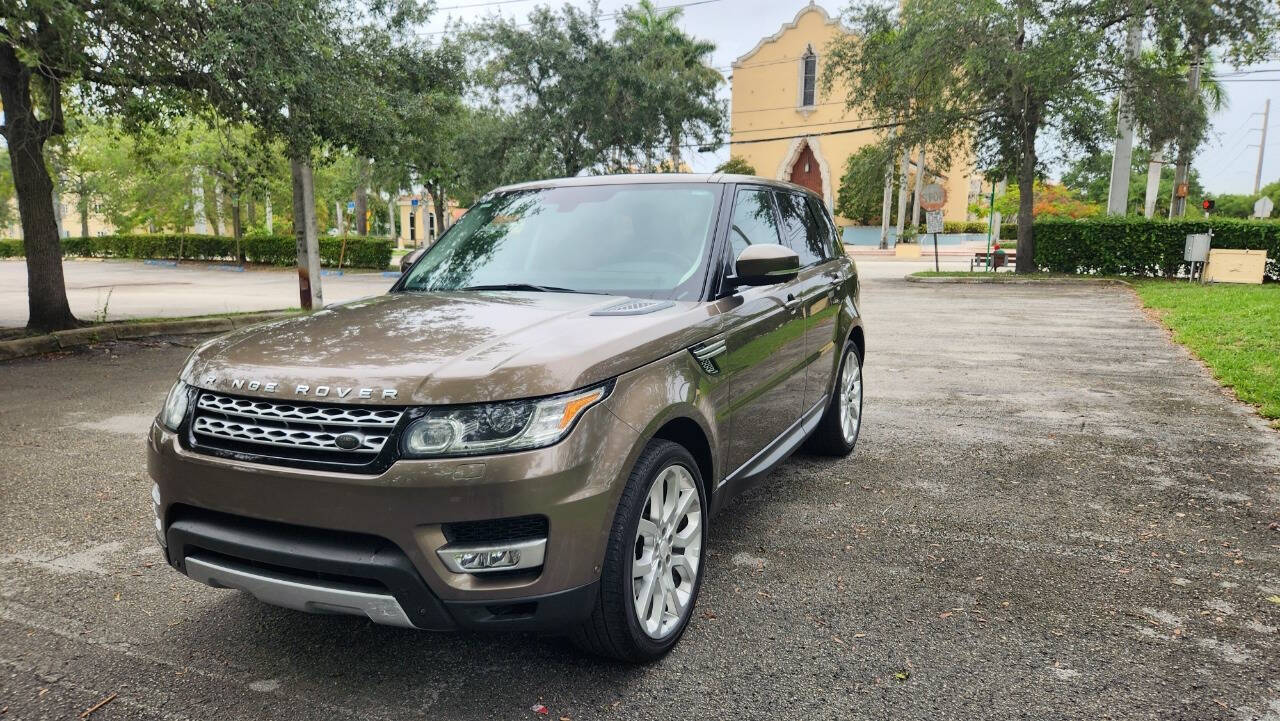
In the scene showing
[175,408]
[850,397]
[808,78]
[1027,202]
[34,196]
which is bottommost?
[850,397]

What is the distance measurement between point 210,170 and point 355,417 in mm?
38697

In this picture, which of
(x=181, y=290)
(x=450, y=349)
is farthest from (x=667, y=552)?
(x=181, y=290)

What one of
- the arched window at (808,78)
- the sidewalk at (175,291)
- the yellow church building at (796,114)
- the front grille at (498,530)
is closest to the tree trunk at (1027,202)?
the sidewalk at (175,291)

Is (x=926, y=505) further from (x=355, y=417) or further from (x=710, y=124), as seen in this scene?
(x=710, y=124)

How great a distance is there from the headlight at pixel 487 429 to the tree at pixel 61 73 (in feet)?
20.7

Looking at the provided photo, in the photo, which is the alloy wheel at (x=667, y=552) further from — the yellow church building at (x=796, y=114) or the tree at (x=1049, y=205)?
the tree at (x=1049, y=205)

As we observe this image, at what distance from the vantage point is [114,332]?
421 inches

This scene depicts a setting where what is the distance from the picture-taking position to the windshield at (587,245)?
3.64 metres

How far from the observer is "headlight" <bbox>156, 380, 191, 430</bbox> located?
8.93 ft

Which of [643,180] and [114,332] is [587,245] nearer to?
[643,180]

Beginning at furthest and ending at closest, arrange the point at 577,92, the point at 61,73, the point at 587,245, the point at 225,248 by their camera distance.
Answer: the point at 225,248 < the point at 577,92 < the point at 61,73 < the point at 587,245

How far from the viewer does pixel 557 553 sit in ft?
8.03

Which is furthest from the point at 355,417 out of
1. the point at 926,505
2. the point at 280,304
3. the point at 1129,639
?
the point at 280,304

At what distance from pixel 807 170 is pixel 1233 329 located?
141ft
